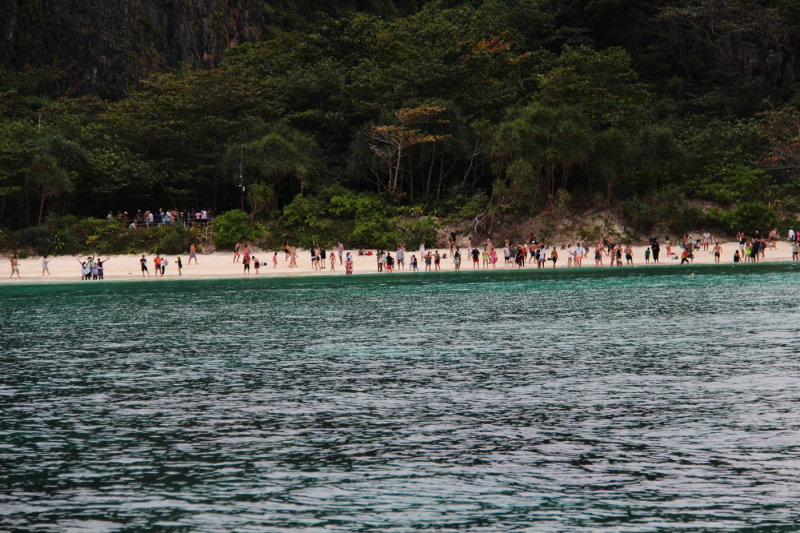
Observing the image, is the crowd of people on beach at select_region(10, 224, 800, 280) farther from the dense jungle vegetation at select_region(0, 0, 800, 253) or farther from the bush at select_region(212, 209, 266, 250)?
the dense jungle vegetation at select_region(0, 0, 800, 253)

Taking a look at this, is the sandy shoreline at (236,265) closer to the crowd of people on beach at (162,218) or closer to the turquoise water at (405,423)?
the crowd of people on beach at (162,218)

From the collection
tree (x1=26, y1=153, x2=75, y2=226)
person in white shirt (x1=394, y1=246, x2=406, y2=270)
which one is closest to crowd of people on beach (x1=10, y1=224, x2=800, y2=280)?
person in white shirt (x1=394, y1=246, x2=406, y2=270)

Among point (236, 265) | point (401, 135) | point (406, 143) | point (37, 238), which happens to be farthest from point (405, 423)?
point (37, 238)

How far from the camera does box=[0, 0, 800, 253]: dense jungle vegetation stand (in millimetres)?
61656

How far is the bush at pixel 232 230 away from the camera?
201ft

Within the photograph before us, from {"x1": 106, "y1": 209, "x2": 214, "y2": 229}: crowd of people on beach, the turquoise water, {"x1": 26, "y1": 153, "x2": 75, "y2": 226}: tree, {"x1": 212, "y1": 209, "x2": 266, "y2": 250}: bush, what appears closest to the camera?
the turquoise water

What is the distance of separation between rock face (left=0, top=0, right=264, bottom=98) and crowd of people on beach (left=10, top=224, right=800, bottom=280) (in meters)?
28.1

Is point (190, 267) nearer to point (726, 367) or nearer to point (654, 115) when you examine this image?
point (654, 115)

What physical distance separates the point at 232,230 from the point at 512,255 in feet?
67.9

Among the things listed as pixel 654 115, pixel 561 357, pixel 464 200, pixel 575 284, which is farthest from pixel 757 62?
pixel 561 357

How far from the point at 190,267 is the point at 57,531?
164 ft

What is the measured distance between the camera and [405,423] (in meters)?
14.6

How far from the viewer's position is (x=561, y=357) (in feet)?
70.7

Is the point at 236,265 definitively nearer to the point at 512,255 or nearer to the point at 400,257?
the point at 400,257
